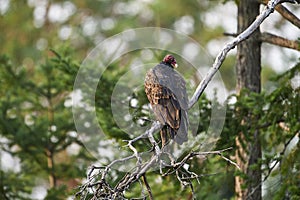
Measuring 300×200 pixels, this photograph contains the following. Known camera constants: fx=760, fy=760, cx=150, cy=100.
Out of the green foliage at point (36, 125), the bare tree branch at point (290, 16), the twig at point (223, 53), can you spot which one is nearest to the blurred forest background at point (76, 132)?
the green foliage at point (36, 125)

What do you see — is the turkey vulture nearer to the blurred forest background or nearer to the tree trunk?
the blurred forest background

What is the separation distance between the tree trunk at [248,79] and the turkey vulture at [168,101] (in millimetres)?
1385

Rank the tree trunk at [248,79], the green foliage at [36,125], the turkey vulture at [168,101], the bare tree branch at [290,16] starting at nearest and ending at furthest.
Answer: the turkey vulture at [168,101]
the bare tree branch at [290,16]
the tree trunk at [248,79]
the green foliage at [36,125]

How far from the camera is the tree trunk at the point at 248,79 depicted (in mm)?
6840

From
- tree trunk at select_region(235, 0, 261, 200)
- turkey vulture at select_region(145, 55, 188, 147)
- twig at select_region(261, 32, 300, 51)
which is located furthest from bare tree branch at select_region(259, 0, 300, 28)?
turkey vulture at select_region(145, 55, 188, 147)

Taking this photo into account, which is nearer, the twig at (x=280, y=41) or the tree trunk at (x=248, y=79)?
the twig at (x=280, y=41)

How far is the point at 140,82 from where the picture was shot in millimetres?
7496

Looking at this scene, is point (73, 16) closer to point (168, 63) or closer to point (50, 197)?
point (50, 197)

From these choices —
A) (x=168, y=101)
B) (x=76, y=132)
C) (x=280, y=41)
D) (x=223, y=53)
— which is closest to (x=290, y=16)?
(x=280, y=41)

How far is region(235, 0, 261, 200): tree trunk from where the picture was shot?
684 cm

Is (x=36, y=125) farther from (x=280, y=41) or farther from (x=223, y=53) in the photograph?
(x=223, y=53)

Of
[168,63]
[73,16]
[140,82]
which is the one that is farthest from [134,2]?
[168,63]

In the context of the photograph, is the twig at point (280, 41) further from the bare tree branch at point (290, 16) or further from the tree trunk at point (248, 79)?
the bare tree branch at point (290, 16)

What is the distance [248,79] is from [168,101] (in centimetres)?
178
